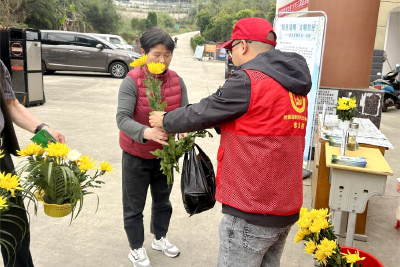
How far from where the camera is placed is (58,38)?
562 inches

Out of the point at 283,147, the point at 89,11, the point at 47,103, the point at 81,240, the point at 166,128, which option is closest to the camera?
the point at 283,147

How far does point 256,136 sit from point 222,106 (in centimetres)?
20

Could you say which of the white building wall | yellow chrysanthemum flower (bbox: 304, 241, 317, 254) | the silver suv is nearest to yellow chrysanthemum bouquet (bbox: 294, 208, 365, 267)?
yellow chrysanthemum flower (bbox: 304, 241, 317, 254)

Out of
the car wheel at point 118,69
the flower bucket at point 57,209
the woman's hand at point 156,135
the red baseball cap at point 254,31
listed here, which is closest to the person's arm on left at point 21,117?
the woman's hand at point 156,135

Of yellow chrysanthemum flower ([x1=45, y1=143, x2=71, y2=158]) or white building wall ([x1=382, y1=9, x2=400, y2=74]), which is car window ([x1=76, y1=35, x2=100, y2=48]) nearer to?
white building wall ([x1=382, y1=9, x2=400, y2=74])

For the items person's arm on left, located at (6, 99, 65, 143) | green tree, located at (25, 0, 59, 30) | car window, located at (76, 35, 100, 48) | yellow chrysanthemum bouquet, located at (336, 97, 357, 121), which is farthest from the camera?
green tree, located at (25, 0, 59, 30)

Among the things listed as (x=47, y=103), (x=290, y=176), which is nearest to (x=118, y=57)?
(x=47, y=103)

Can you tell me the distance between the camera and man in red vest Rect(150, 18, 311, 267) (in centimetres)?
166

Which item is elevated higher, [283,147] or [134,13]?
[134,13]

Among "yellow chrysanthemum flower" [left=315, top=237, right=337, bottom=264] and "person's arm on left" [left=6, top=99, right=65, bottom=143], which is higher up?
"person's arm on left" [left=6, top=99, right=65, bottom=143]

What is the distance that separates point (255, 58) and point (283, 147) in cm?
42

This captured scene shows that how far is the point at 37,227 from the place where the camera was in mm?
3525

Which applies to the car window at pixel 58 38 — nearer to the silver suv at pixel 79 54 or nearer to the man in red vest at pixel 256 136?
the silver suv at pixel 79 54

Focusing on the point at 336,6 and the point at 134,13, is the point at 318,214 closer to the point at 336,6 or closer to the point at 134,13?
the point at 336,6
